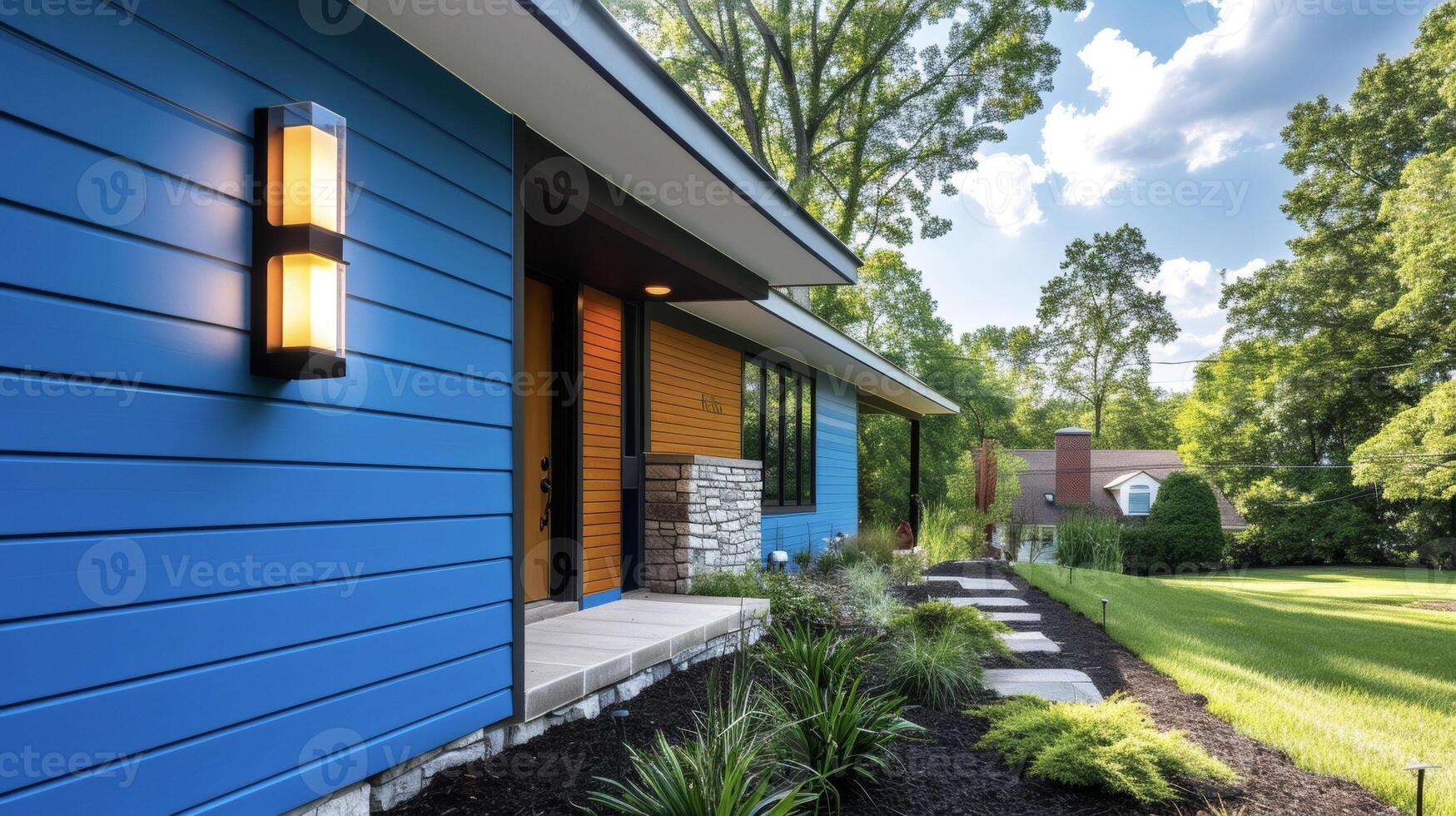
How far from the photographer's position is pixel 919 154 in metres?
18.1

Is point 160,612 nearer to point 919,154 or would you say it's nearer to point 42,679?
point 42,679

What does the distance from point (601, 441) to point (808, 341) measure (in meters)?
3.41

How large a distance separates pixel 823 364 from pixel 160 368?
943 cm

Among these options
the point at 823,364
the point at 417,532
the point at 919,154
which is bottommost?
the point at 417,532

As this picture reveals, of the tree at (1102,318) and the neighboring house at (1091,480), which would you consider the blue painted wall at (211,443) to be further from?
the tree at (1102,318)

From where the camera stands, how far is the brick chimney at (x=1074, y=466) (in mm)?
24891

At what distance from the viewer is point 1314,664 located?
213 inches

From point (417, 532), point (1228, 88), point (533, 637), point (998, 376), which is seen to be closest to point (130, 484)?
point (417, 532)
